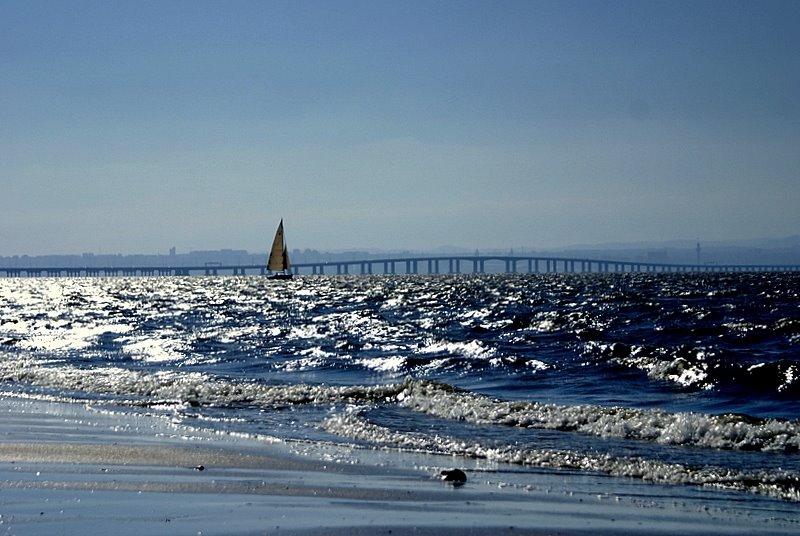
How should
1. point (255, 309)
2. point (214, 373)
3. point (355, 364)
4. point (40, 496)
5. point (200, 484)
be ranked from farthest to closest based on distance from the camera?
point (255, 309), point (355, 364), point (214, 373), point (200, 484), point (40, 496)

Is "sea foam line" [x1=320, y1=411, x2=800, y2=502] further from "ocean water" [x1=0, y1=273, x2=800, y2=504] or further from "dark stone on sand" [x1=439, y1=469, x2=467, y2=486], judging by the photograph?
"dark stone on sand" [x1=439, y1=469, x2=467, y2=486]

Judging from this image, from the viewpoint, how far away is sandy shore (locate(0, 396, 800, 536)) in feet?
25.0

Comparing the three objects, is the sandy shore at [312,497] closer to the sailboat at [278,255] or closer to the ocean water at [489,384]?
the ocean water at [489,384]

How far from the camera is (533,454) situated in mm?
11359

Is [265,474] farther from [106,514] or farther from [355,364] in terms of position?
[355,364]

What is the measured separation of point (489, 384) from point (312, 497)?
11.4m

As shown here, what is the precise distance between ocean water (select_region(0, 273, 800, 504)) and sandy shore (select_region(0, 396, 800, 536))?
0.73 metres

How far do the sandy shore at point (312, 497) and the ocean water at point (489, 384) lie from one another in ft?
2.40

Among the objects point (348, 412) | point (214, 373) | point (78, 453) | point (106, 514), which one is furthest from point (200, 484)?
point (214, 373)

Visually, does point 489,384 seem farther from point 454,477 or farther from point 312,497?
point 312,497

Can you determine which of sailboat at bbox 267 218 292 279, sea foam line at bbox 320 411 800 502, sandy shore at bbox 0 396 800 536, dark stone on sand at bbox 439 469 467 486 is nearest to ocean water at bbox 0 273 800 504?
sea foam line at bbox 320 411 800 502

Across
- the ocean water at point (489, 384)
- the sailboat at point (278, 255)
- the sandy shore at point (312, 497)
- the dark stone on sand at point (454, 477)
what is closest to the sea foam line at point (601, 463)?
the ocean water at point (489, 384)

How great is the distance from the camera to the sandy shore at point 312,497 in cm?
762

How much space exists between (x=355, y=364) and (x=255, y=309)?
3126cm
